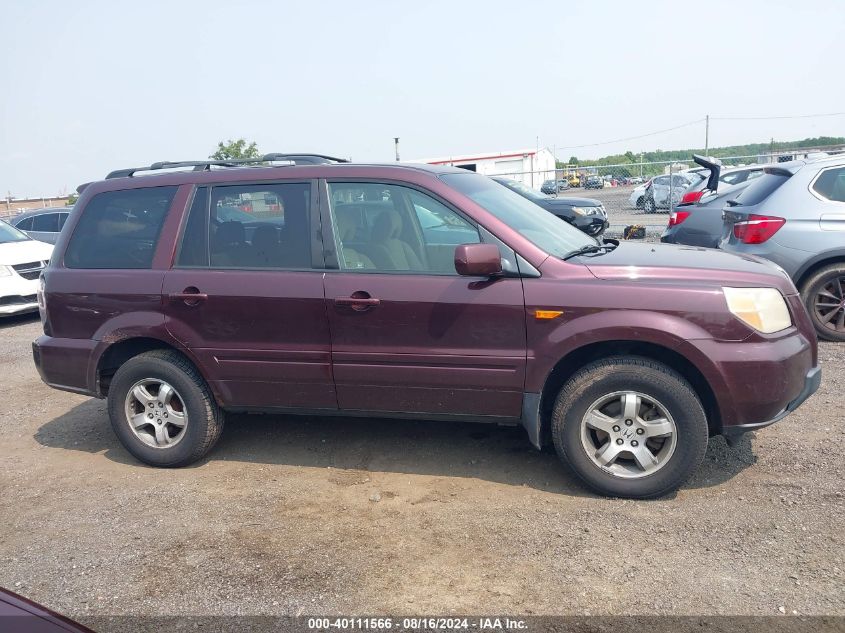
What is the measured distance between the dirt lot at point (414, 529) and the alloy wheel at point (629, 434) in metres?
0.23

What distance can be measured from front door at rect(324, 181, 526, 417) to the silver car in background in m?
3.94

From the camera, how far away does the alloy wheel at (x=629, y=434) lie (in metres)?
3.80

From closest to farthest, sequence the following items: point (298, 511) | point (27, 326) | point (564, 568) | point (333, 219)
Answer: point (564, 568) → point (298, 511) → point (333, 219) → point (27, 326)

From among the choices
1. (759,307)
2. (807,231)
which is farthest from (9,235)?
(759,307)

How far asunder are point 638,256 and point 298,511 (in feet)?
8.10

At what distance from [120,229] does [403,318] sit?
7.02 feet

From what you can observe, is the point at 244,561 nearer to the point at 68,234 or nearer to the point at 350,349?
the point at 350,349

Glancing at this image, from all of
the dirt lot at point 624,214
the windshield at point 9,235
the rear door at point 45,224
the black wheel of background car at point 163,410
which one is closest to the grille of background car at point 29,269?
the windshield at point 9,235

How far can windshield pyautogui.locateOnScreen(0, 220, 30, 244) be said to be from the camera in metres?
11.0

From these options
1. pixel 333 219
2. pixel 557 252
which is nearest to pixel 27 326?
pixel 333 219

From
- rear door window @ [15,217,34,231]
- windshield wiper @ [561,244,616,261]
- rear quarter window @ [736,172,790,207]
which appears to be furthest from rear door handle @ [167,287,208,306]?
rear door window @ [15,217,34,231]

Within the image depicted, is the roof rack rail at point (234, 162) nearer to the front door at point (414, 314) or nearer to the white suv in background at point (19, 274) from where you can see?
the front door at point (414, 314)

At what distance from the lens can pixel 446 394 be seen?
410cm

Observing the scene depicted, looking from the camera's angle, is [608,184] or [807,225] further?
[608,184]
